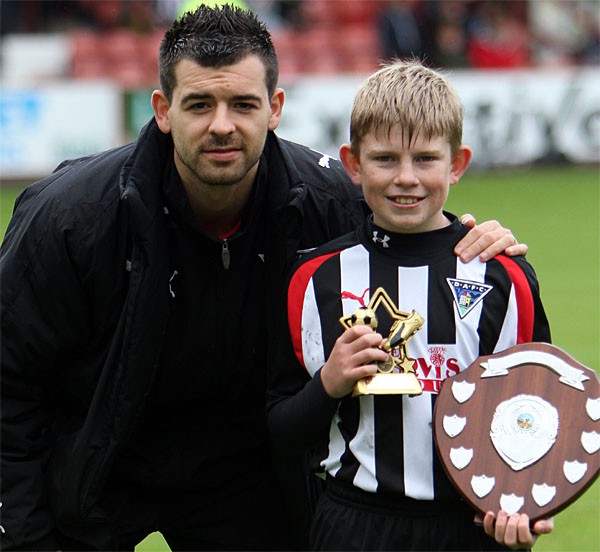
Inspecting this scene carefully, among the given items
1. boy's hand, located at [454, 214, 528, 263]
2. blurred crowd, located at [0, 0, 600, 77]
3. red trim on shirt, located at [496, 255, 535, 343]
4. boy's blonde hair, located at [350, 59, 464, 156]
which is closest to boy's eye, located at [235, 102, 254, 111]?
boy's blonde hair, located at [350, 59, 464, 156]

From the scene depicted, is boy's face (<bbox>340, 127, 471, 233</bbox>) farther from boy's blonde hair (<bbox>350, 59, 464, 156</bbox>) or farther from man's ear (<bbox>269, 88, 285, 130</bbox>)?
man's ear (<bbox>269, 88, 285, 130</bbox>)

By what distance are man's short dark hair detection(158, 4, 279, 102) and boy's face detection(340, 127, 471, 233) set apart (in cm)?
53

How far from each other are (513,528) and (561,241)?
9.04 meters

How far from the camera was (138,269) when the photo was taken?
3.58 m

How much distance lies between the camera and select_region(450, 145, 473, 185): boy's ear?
3.36 m

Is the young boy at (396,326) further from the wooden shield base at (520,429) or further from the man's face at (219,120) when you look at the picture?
the man's face at (219,120)

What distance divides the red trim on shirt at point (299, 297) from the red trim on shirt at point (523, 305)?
484 mm

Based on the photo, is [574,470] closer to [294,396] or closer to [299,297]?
[294,396]

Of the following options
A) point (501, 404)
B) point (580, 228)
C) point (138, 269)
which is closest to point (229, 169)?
point (138, 269)

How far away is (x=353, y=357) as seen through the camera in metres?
3.08

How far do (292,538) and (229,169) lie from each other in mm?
1271

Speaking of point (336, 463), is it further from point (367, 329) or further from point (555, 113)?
point (555, 113)

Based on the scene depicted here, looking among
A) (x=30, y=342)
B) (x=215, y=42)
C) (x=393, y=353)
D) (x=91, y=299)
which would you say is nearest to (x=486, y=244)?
(x=393, y=353)

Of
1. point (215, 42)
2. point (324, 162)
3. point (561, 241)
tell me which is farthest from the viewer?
point (561, 241)
